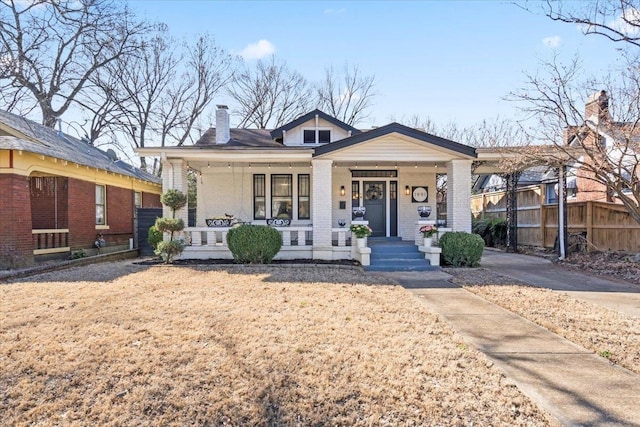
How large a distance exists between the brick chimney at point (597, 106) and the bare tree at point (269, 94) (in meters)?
23.9

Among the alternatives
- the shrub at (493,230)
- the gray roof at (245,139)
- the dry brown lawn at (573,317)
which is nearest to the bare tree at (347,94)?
the gray roof at (245,139)

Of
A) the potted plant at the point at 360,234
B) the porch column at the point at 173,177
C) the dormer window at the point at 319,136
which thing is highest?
the dormer window at the point at 319,136

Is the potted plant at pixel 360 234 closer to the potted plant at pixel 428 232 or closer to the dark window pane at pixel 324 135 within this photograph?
the potted plant at pixel 428 232

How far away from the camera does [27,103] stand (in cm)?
1029

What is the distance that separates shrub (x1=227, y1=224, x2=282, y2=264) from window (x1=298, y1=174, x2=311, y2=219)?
2987 millimetres

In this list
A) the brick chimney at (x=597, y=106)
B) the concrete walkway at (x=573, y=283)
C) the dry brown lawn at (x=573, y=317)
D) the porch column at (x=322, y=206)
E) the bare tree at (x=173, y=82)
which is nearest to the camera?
the dry brown lawn at (x=573, y=317)

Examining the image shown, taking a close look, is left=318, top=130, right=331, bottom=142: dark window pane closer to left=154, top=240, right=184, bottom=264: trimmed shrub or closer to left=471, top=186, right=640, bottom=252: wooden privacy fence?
left=154, top=240, right=184, bottom=264: trimmed shrub

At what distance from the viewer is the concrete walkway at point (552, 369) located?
3.06 m

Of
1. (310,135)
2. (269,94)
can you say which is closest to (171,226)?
(310,135)

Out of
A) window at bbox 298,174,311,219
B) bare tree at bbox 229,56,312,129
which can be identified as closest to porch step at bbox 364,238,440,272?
window at bbox 298,174,311,219

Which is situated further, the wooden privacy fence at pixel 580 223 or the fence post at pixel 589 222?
the fence post at pixel 589 222

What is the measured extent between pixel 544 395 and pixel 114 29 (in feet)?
29.5

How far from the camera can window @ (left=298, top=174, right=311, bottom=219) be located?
1438cm

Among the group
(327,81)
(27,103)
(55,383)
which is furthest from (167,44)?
(55,383)
